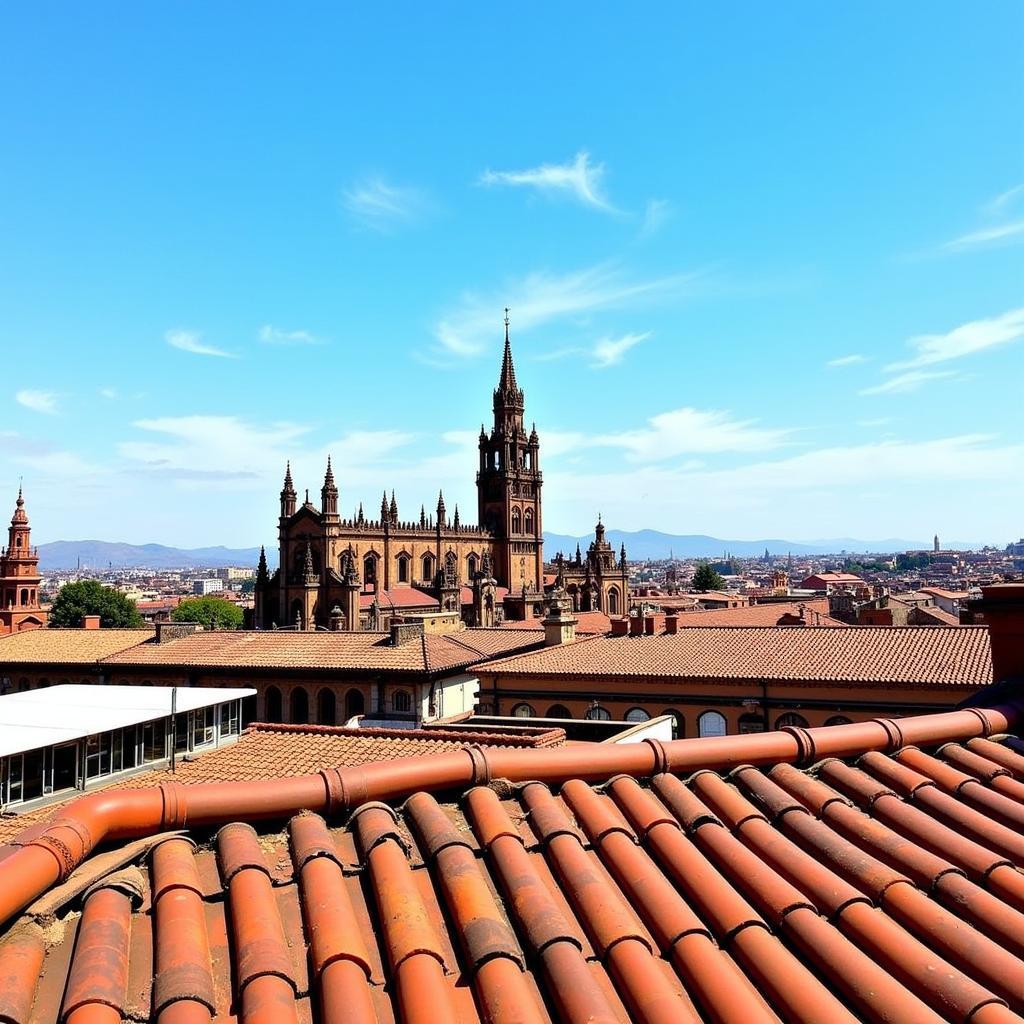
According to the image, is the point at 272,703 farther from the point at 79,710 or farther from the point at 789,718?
the point at 789,718

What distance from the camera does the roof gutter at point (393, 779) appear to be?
12.7 ft

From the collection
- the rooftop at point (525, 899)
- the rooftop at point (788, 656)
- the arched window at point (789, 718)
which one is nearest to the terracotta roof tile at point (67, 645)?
the rooftop at point (788, 656)

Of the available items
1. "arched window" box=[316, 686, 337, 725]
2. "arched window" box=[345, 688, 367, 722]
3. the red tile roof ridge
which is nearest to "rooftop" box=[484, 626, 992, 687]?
"arched window" box=[345, 688, 367, 722]

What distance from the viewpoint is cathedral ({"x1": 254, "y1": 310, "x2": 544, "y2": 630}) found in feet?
232

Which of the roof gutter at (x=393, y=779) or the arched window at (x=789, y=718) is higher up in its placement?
the roof gutter at (x=393, y=779)

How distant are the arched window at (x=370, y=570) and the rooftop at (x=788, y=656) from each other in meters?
47.5

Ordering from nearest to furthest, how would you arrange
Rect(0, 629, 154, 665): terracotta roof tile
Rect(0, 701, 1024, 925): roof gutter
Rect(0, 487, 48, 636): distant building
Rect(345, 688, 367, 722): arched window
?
Rect(0, 701, 1024, 925): roof gutter, Rect(345, 688, 367, 722): arched window, Rect(0, 629, 154, 665): terracotta roof tile, Rect(0, 487, 48, 636): distant building

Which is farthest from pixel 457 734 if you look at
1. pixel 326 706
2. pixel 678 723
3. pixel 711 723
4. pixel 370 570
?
pixel 370 570

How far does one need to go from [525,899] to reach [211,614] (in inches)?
3776

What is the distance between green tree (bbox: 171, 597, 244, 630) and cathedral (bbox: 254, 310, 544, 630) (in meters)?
18.2

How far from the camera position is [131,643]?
43.3 meters

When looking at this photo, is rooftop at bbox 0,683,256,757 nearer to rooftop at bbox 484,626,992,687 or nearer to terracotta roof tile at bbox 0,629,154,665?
rooftop at bbox 484,626,992,687

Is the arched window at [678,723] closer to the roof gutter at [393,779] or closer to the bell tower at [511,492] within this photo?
the roof gutter at [393,779]

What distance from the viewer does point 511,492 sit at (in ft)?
318
